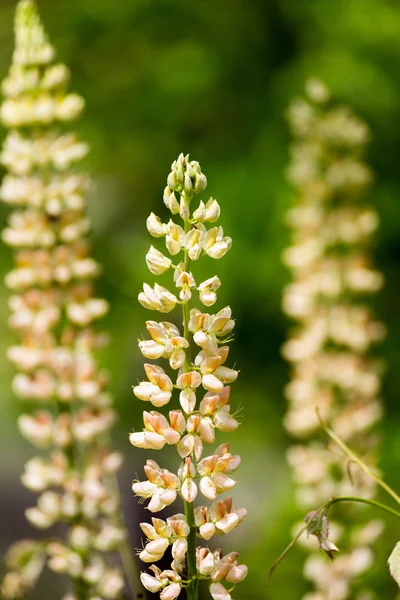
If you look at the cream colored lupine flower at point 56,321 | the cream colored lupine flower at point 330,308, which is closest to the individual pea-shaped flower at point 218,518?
the cream colored lupine flower at point 56,321

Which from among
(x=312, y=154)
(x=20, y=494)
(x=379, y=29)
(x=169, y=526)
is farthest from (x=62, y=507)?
(x=20, y=494)

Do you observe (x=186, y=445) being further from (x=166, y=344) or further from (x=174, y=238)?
(x=174, y=238)

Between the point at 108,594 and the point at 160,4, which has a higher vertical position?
the point at 160,4

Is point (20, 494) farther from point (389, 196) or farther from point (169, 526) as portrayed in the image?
point (169, 526)

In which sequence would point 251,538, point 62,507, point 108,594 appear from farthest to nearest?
point 251,538
point 62,507
point 108,594

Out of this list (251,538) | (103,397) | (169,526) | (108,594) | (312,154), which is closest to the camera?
(169,526)

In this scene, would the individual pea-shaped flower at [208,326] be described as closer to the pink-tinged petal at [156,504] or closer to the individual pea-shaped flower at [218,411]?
the individual pea-shaped flower at [218,411]
